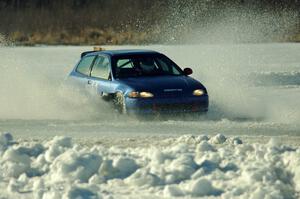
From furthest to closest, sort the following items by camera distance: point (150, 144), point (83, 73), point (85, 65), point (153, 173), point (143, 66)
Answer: point (85, 65), point (83, 73), point (143, 66), point (150, 144), point (153, 173)

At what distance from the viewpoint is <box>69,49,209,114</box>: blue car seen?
630 inches

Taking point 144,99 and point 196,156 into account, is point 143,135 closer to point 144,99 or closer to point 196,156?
point 144,99

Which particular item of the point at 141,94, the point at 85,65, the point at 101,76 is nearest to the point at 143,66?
the point at 101,76

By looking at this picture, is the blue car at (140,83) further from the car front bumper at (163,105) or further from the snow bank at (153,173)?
the snow bank at (153,173)

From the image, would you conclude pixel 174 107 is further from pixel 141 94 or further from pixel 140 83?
pixel 140 83

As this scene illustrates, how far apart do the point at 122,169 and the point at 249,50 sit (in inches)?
1229

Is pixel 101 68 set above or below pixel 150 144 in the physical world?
above

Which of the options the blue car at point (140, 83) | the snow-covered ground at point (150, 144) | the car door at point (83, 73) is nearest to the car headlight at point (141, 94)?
the blue car at point (140, 83)

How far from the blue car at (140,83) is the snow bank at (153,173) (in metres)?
5.26

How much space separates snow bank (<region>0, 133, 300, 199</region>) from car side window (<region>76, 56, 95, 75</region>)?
7.30m

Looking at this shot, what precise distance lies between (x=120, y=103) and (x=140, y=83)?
0.51m

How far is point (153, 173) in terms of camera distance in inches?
365

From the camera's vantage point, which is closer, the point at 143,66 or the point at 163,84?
the point at 163,84

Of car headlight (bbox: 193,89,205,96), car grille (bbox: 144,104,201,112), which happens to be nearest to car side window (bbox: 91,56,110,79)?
car grille (bbox: 144,104,201,112)
